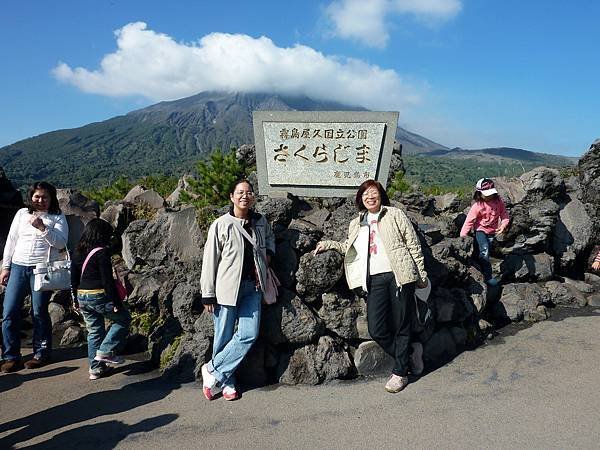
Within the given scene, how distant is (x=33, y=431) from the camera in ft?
11.5

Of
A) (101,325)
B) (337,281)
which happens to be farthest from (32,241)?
(337,281)

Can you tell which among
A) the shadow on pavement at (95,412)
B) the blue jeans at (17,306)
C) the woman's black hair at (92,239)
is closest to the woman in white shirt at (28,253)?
the blue jeans at (17,306)

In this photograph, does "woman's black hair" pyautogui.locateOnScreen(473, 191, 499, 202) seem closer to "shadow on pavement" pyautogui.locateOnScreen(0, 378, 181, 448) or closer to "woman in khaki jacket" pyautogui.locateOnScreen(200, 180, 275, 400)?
"woman in khaki jacket" pyautogui.locateOnScreen(200, 180, 275, 400)

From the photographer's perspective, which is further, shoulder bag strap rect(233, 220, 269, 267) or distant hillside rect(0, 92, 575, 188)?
distant hillside rect(0, 92, 575, 188)

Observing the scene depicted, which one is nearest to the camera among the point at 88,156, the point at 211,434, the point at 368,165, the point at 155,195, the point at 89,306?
the point at 211,434

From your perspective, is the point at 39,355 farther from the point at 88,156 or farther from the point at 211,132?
the point at 211,132

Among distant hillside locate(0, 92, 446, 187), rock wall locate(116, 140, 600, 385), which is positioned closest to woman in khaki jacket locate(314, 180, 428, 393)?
rock wall locate(116, 140, 600, 385)

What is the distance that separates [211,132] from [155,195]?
17084 cm

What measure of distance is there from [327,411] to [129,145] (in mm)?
158245

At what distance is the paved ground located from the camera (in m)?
3.32

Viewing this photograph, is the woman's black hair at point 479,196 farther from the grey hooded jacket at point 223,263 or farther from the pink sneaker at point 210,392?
the pink sneaker at point 210,392

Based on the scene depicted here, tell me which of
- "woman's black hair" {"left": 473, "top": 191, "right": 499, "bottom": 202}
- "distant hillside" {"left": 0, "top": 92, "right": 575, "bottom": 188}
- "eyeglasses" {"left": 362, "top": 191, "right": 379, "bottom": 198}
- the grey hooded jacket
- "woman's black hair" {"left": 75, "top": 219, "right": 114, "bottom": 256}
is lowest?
the grey hooded jacket

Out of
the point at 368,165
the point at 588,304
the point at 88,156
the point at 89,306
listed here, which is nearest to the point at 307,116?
the point at 368,165

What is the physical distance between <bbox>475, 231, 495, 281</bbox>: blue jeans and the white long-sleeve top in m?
5.37
